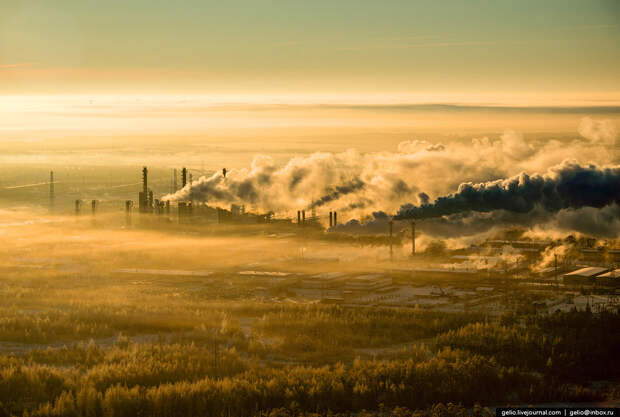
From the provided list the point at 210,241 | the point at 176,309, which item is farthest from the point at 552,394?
the point at 210,241

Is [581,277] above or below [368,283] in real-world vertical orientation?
above

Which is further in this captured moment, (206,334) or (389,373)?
(206,334)

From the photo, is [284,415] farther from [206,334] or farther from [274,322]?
[274,322]

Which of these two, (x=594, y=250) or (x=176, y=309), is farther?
(x=594, y=250)

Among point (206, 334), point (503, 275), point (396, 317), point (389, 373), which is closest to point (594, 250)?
point (503, 275)

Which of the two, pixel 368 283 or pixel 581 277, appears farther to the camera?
pixel 368 283

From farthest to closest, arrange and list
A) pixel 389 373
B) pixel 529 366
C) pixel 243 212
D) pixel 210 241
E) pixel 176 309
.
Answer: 1. pixel 243 212
2. pixel 210 241
3. pixel 176 309
4. pixel 529 366
5. pixel 389 373

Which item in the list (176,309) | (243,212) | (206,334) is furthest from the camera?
(243,212)

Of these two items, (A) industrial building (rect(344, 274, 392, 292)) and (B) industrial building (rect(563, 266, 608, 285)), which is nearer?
(A) industrial building (rect(344, 274, 392, 292))

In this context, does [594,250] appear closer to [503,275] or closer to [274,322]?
[503,275]

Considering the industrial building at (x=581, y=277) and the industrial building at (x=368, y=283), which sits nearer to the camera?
the industrial building at (x=368, y=283)
